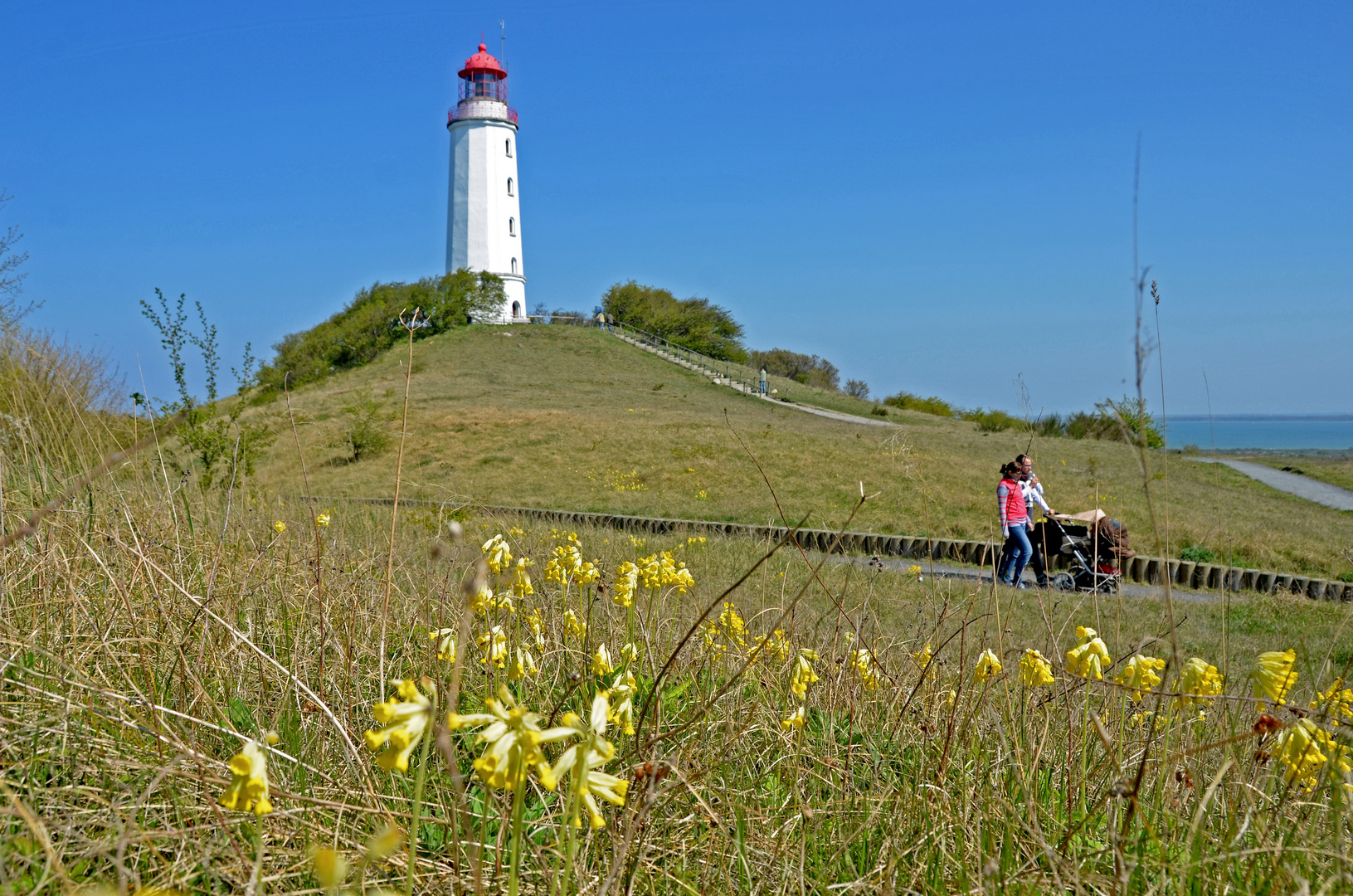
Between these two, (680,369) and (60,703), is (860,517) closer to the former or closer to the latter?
(60,703)

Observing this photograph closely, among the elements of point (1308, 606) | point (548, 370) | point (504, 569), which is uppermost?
point (548, 370)

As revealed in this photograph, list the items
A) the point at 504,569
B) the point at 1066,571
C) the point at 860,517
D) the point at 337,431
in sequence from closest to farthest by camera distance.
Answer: the point at 504,569
the point at 1066,571
the point at 860,517
the point at 337,431

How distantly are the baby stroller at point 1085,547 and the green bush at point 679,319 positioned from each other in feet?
145

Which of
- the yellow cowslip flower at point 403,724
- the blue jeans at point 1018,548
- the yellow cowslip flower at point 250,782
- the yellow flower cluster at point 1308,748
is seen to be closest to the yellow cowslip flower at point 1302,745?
the yellow flower cluster at point 1308,748

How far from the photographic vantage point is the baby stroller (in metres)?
9.88

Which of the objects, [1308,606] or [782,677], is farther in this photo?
[1308,606]

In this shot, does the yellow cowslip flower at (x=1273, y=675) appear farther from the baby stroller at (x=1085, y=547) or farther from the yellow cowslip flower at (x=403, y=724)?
the baby stroller at (x=1085, y=547)

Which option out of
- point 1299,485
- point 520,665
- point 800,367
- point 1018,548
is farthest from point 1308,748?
point 800,367

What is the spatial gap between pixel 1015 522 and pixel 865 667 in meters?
7.97

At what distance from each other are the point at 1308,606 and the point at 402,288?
45.6 meters

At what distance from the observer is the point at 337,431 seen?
24.6 meters

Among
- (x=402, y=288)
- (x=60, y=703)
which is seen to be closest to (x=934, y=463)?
(x=60, y=703)

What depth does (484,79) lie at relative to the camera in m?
51.4

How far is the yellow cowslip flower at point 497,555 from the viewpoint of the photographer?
2395 mm
